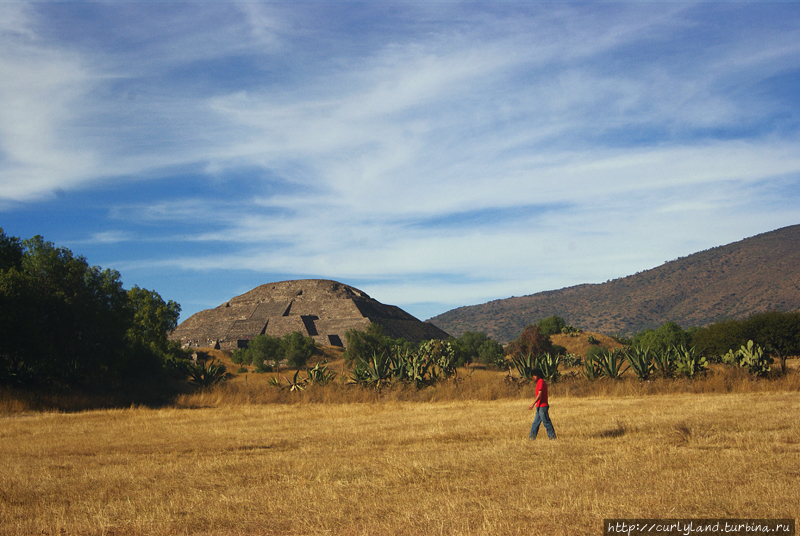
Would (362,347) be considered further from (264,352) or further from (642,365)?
(642,365)

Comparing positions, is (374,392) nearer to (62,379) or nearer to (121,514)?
(62,379)

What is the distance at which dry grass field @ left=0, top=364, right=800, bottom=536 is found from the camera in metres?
6.21

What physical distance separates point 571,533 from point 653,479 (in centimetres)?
252

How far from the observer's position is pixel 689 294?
461 feet

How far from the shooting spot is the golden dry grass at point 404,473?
20.4 ft

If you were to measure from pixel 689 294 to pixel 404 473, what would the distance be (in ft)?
489

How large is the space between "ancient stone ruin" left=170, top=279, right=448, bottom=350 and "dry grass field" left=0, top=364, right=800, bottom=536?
72161 mm

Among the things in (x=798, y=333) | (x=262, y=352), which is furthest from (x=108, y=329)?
(x=262, y=352)

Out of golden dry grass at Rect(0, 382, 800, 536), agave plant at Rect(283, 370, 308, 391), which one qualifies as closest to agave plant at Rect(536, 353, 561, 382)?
golden dry grass at Rect(0, 382, 800, 536)

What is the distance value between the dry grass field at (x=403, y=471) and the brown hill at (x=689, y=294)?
109 m

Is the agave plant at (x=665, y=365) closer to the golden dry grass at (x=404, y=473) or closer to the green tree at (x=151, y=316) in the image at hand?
the golden dry grass at (x=404, y=473)

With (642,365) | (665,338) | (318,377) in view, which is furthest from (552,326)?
(318,377)

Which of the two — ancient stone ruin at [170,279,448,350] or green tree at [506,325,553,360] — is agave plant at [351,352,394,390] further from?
ancient stone ruin at [170,279,448,350]

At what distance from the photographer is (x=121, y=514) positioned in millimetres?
6754
